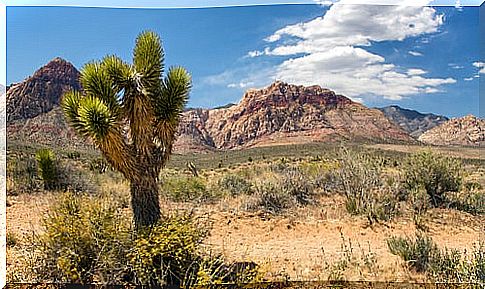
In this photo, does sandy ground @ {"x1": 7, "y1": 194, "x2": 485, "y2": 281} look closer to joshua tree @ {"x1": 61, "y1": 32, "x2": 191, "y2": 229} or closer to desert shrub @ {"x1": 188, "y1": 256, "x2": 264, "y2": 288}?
desert shrub @ {"x1": 188, "y1": 256, "x2": 264, "y2": 288}

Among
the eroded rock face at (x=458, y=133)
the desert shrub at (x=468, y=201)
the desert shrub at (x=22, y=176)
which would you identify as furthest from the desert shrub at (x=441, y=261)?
the desert shrub at (x=22, y=176)

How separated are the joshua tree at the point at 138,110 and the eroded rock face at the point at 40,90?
4300 mm

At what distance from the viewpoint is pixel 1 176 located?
704cm

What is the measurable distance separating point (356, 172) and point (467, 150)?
179 inches

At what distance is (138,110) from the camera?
5.75 metres

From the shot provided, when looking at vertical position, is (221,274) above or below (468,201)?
below

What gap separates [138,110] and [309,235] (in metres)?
3.56

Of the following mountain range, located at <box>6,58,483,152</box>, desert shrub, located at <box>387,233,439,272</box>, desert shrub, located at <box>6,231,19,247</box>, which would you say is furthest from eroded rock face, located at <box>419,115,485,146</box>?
desert shrub, located at <box>6,231,19,247</box>

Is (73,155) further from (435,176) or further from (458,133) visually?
(458,133)

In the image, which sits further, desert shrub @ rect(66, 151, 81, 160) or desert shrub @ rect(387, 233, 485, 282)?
desert shrub @ rect(66, 151, 81, 160)

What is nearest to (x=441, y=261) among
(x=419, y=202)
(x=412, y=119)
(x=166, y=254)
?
(x=166, y=254)

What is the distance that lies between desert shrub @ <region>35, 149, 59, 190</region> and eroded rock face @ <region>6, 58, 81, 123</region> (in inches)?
42.7

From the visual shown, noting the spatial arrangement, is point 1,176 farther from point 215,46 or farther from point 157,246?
point 215,46

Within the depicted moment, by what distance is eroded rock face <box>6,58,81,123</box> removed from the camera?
10844 millimetres
